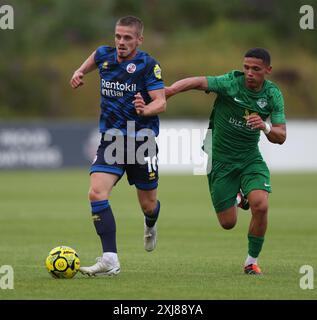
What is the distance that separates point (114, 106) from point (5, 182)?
18.7 meters

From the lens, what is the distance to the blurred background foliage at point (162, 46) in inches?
1870

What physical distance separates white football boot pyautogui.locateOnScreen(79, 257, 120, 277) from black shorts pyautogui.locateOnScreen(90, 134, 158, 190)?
0.99m

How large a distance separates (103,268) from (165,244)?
167 inches

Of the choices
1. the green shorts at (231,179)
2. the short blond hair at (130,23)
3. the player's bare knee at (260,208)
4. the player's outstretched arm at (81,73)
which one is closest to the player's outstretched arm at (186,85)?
the short blond hair at (130,23)

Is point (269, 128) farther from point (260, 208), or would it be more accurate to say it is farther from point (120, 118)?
point (120, 118)

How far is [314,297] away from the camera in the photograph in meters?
8.71

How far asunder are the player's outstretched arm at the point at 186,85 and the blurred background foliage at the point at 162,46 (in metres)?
33.4

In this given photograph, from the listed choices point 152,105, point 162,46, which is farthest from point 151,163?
point 162,46

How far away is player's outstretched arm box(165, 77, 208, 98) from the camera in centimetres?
1053

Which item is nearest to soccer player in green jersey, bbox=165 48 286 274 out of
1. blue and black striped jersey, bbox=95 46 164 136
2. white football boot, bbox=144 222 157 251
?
blue and black striped jersey, bbox=95 46 164 136

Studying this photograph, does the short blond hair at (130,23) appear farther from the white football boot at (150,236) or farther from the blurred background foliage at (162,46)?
the blurred background foliage at (162,46)

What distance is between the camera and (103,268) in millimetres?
10109

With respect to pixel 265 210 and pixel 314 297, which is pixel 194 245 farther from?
pixel 314 297
